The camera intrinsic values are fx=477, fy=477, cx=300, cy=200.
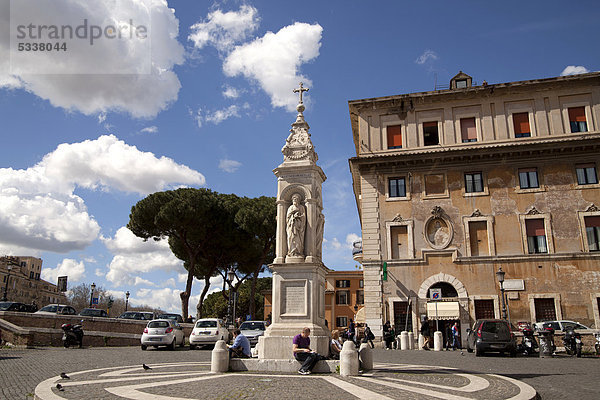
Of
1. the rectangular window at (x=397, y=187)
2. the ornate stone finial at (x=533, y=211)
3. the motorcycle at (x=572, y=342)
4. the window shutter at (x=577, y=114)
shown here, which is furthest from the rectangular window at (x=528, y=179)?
the motorcycle at (x=572, y=342)

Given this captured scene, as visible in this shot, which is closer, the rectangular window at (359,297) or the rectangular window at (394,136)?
the rectangular window at (394,136)

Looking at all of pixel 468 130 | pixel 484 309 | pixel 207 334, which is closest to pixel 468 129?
pixel 468 130

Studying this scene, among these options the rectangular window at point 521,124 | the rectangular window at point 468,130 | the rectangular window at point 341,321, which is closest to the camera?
the rectangular window at point 521,124

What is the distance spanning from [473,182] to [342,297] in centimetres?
3612

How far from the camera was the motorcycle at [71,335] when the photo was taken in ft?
71.7

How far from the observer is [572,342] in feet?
64.0

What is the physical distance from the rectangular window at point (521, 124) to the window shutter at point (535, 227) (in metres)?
5.66

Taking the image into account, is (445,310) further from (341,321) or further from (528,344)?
(341,321)

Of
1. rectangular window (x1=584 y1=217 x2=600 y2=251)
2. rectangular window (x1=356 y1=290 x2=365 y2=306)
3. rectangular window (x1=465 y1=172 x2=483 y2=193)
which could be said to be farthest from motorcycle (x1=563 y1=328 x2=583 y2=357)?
rectangular window (x1=356 y1=290 x2=365 y2=306)

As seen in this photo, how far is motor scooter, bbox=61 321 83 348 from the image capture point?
21.8 m

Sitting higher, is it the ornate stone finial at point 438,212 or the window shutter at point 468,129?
the window shutter at point 468,129

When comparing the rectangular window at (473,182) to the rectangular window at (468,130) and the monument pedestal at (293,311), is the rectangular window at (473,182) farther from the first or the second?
the monument pedestal at (293,311)

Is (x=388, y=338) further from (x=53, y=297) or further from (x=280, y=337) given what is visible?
(x=53, y=297)

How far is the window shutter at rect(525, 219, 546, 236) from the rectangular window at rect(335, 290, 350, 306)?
36.7m
